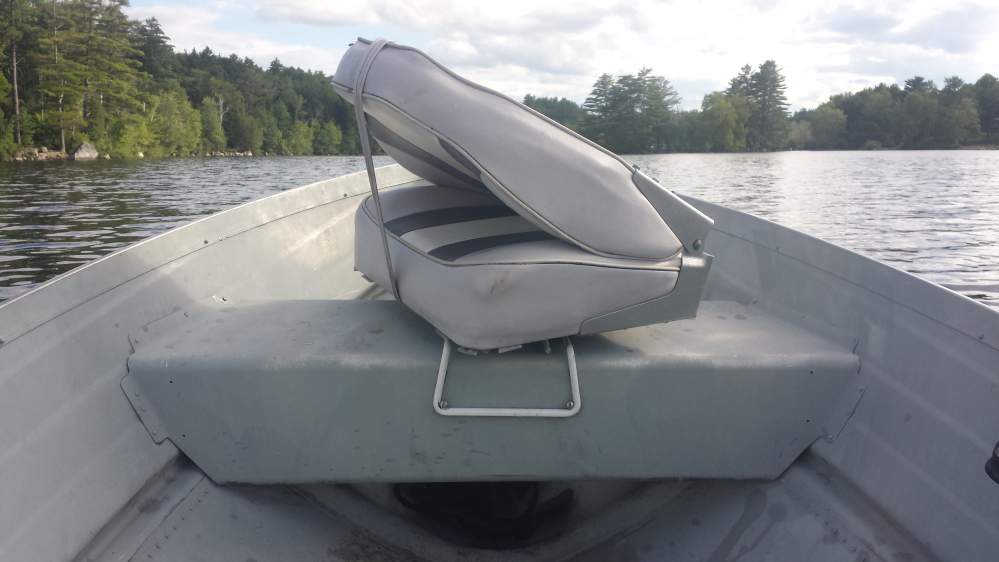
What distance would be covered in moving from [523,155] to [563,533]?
43.2 inches

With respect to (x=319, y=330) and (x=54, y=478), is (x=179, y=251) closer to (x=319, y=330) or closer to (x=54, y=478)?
(x=319, y=330)

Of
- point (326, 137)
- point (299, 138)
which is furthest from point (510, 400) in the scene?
point (326, 137)

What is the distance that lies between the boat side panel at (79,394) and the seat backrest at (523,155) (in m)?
0.78

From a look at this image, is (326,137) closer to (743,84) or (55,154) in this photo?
(55,154)

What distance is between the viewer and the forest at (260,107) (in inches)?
1633

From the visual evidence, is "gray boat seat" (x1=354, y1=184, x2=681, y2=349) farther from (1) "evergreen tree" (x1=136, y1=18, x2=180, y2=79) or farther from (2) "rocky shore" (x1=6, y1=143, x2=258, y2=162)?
(1) "evergreen tree" (x1=136, y1=18, x2=180, y2=79)

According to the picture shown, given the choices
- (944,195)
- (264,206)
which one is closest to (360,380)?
(264,206)

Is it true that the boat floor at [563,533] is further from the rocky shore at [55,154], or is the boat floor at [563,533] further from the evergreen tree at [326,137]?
the evergreen tree at [326,137]

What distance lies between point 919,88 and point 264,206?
300 feet

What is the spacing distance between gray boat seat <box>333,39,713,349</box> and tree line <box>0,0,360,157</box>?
32934 mm

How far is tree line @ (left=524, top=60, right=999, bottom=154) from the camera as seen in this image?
2479 inches

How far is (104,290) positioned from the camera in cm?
151

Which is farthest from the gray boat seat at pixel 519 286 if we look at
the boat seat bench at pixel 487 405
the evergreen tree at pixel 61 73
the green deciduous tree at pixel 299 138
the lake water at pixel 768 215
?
the green deciduous tree at pixel 299 138

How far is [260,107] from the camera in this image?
72.4 m
